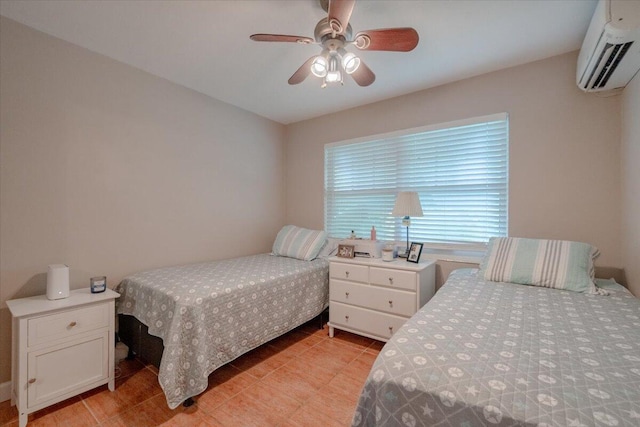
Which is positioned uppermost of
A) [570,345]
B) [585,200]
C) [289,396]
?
[585,200]

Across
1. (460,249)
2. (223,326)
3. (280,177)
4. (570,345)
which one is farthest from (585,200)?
(280,177)

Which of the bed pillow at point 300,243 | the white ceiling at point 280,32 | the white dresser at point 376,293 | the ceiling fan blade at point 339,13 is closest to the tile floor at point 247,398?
the white dresser at point 376,293

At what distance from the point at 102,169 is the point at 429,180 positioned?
281 cm

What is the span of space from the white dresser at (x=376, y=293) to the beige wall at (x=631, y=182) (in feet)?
4.00

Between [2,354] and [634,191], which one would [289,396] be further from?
[634,191]

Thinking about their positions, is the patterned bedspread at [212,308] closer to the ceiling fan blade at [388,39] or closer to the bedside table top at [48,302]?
the bedside table top at [48,302]

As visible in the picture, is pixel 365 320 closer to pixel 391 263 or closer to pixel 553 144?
pixel 391 263

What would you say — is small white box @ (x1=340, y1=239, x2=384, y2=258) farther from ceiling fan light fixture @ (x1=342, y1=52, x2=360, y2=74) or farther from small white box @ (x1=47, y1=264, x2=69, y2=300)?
small white box @ (x1=47, y1=264, x2=69, y2=300)

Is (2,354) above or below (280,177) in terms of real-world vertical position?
below

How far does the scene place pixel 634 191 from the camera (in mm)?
1718

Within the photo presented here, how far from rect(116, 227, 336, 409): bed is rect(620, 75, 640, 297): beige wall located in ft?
7.24

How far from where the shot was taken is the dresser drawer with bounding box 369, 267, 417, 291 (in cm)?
220

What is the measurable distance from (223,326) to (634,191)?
2.76 metres

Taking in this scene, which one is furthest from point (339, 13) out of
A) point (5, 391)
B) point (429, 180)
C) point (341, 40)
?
point (5, 391)
